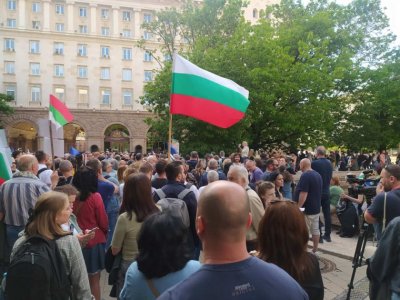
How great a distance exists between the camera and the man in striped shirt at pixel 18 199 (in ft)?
16.8

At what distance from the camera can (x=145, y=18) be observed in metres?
50.8

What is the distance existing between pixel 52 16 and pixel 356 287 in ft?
161

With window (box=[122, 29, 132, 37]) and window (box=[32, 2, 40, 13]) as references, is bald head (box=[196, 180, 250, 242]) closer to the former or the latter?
window (box=[122, 29, 132, 37])

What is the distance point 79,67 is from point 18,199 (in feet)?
149

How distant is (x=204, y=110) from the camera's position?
8086 millimetres

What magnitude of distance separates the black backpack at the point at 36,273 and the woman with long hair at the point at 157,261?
0.70 meters

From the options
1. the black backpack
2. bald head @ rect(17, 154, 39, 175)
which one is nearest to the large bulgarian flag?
bald head @ rect(17, 154, 39, 175)

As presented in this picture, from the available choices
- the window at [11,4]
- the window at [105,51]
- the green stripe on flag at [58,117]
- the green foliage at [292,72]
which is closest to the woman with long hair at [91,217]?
the green stripe on flag at [58,117]

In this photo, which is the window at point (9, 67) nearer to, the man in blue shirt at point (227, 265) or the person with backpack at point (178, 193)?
the person with backpack at point (178, 193)

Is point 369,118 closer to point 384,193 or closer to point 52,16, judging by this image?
point 384,193

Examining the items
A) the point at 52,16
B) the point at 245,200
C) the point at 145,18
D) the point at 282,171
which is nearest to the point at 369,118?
the point at 282,171

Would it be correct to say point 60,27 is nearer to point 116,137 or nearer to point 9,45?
point 9,45

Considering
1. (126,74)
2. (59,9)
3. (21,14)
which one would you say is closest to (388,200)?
(126,74)

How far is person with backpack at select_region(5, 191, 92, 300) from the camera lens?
109 inches
